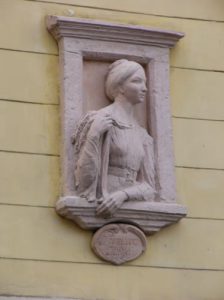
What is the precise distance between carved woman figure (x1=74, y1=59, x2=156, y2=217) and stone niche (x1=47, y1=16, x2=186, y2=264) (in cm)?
4

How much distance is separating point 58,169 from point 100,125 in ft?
0.85

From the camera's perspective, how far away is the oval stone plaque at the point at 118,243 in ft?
18.4

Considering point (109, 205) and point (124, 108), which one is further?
point (124, 108)

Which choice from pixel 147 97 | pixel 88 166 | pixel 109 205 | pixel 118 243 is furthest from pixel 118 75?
pixel 118 243

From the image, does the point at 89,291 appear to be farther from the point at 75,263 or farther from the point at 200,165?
the point at 200,165

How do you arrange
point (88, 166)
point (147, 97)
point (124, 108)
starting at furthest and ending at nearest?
point (147, 97) < point (124, 108) < point (88, 166)

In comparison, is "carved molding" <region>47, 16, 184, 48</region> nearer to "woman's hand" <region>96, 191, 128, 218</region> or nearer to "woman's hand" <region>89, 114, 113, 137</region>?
"woman's hand" <region>89, 114, 113, 137</region>

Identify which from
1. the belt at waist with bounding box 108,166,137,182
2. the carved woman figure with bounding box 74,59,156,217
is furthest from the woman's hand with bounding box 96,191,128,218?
the belt at waist with bounding box 108,166,137,182

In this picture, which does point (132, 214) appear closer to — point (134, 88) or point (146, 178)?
point (146, 178)

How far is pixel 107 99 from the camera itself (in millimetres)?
5836

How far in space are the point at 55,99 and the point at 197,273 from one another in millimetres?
937

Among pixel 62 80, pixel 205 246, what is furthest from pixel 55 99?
pixel 205 246

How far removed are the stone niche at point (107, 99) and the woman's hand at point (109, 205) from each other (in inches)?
1.0

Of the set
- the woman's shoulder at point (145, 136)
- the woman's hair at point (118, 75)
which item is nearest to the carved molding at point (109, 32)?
the woman's hair at point (118, 75)
